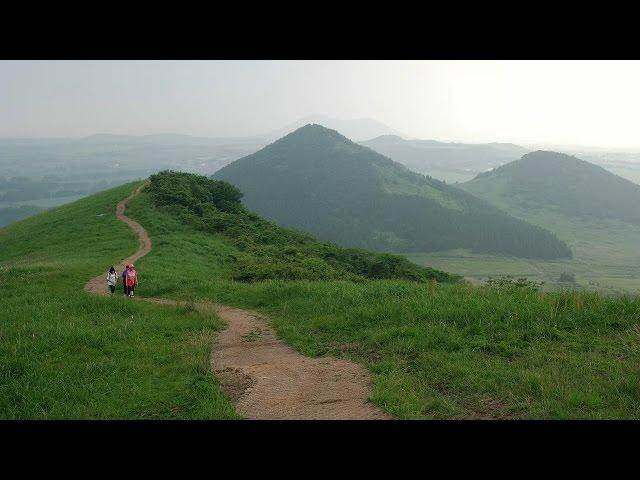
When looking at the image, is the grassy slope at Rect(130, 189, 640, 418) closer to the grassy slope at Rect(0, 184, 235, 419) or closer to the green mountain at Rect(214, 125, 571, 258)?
the grassy slope at Rect(0, 184, 235, 419)

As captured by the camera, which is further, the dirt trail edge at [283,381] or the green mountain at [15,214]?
the green mountain at [15,214]

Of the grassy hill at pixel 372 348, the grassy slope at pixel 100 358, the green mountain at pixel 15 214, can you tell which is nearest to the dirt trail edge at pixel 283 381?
the grassy hill at pixel 372 348

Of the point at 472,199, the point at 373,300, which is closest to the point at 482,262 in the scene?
the point at 472,199

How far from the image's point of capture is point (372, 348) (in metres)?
10.5

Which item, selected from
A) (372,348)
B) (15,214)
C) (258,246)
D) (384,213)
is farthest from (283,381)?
(15,214)

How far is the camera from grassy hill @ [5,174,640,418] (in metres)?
7.34

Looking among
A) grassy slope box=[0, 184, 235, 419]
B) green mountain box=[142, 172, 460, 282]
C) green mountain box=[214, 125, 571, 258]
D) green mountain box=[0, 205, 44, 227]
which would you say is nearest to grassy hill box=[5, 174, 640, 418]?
grassy slope box=[0, 184, 235, 419]

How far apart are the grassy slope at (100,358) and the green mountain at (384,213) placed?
460ft

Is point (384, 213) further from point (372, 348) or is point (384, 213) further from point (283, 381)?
point (283, 381)

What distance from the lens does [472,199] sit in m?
190

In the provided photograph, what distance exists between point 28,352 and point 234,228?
2607 cm

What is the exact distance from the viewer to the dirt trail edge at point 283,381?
7551 millimetres

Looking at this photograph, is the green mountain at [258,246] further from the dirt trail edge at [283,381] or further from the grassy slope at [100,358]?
the dirt trail edge at [283,381]

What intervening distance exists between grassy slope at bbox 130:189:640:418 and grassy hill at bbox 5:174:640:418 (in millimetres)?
34
